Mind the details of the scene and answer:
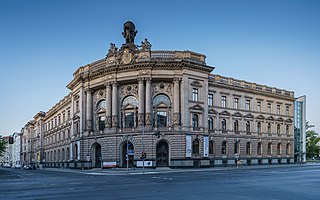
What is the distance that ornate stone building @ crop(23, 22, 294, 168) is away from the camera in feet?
179

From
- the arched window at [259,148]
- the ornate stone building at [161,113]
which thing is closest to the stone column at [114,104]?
the ornate stone building at [161,113]

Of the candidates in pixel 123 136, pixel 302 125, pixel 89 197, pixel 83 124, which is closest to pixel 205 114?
pixel 123 136

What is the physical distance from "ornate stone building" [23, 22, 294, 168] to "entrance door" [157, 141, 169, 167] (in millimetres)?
159

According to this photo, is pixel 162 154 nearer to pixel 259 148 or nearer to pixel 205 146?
pixel 205 146

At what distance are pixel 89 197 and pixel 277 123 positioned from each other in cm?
6512

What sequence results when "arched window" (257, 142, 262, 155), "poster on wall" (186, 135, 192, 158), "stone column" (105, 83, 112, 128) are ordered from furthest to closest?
"arched window" (257, 142, 262, 155) → "stone column" (105, 83, 112, 128) → "poster on wall" (186, 135, 192, 158)

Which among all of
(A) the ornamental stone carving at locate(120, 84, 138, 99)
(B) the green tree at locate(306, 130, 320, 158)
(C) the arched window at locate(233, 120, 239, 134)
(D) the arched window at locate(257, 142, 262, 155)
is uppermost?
(A) the ornamental stone carving at locate(120, 84, 138, 99)

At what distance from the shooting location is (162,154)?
55.0 meters

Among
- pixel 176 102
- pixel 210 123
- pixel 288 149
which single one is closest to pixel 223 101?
pixel 210 123

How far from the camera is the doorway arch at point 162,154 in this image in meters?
54.8

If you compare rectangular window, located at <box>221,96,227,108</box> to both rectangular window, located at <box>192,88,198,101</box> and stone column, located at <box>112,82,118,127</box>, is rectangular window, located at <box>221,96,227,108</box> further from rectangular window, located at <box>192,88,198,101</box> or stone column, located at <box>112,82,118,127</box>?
stone column, located at <box>112,82,118,127</box>

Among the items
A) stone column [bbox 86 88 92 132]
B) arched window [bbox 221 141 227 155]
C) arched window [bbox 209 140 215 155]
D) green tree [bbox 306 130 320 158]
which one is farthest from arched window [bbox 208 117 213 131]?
green tree [bbox 306 130 320 158]

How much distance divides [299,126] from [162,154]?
1702 inches

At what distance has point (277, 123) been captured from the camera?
2950 inches
